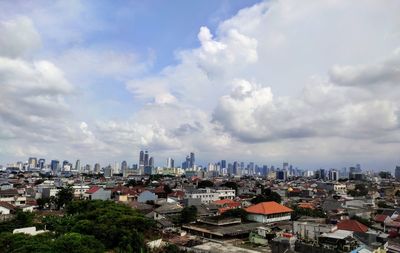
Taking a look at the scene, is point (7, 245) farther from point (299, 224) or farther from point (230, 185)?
point (230, 185)

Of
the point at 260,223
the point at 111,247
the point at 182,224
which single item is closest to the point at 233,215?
the point at 260,223

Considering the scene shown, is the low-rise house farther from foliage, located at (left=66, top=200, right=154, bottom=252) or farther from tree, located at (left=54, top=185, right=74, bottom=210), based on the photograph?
foliage, located at (left=66, top=200, right=154, bottom=252)

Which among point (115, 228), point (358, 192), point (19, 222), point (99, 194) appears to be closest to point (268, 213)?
point (115, 228)

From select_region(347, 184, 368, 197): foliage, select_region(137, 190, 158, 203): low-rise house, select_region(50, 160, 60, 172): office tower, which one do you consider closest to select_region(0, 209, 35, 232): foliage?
select_region(137, 190, 158, 203): low-rise house

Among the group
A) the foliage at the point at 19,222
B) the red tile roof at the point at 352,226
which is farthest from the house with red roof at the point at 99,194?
the red tile roof at the point at 352,226

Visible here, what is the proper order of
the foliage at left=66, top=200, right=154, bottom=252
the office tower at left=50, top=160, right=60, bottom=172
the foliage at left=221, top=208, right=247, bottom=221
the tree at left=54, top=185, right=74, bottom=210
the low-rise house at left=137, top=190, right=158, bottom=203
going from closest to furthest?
the foliage at left=66, top=200, right=154, bottom=252 < the foliage at left=221, top=208, right=247, bottom=221 < the tree at left=54, top=185, right=74, bottom=210 < the low-rise house at left=137, top=190, right=158, bottom=203 < the office tower at left=50, top=160, right=60, bottom=172

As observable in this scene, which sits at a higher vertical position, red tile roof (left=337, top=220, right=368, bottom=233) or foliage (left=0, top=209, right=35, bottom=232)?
red tile roof (left=337, top=220, right=368, bottom=233)

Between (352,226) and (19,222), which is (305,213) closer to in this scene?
(352,226)

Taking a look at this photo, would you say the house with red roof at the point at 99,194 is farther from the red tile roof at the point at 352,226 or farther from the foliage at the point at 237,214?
the red tile roof at the point at 352,226
